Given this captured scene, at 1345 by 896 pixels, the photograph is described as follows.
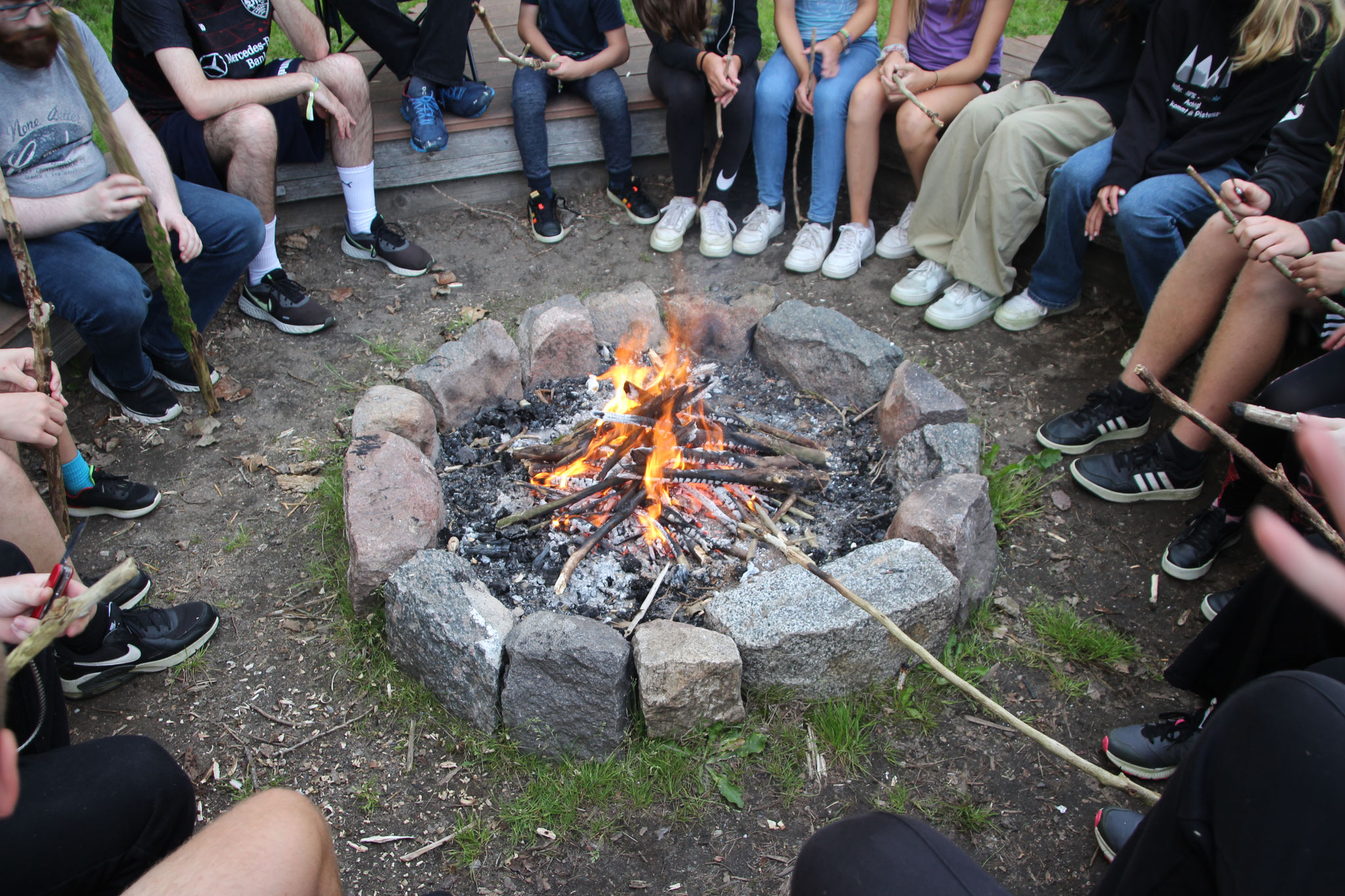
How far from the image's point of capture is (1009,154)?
3588mm

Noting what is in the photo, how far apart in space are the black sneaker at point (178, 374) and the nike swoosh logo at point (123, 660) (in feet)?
4.75

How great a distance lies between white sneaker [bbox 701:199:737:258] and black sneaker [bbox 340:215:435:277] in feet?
4.74

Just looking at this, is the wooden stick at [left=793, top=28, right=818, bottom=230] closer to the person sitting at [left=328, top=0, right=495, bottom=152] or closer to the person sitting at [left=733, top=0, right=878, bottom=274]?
the person sitting at [left=733, top=0, right=878, bottom=274]

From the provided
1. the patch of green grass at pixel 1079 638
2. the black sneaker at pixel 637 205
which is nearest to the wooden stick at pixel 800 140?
the black sneaker at pixel 637 205

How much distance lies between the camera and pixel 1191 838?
130 cm

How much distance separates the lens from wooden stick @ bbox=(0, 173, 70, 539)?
96.7 inches

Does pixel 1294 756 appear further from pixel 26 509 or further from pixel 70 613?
pixel 26 509

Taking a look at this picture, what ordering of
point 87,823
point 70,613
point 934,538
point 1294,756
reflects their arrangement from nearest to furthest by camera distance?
point 1294,756 < point 70,613 < point 87,823 < point 934,538

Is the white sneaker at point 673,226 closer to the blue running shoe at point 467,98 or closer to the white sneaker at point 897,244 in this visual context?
the white sneaker at point 897,244

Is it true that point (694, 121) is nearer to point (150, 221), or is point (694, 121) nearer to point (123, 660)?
point (150, 221)

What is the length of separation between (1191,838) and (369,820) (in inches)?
74.4

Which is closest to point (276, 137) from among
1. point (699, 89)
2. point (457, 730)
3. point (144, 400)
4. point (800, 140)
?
point (144, 400)

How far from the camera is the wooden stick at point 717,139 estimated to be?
4230 millimetres

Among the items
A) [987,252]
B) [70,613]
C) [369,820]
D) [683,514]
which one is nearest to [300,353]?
[683,514]
